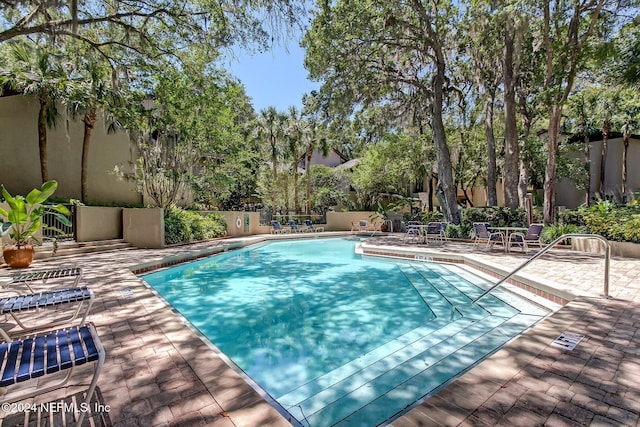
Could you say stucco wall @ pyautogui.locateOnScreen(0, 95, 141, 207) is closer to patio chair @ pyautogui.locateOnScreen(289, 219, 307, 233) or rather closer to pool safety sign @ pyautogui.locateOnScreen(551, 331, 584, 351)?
patio chair @ pyautogui.locateOnScreen(289, 219, 307, 233)

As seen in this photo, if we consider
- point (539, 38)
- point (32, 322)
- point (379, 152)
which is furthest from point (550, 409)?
point (379, 152)

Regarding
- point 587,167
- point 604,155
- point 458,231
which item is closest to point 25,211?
point 458,231

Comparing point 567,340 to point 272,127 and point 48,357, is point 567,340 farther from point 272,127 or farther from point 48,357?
point 272,127

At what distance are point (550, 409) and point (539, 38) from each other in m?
15.3

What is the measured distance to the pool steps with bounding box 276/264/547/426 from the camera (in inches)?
115

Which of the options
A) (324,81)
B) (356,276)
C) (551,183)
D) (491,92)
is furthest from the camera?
(491,92)

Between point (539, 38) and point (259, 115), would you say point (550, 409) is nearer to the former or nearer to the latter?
point (539, 38)

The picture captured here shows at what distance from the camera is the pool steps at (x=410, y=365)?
2930mm

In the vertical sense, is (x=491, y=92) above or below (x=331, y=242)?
above

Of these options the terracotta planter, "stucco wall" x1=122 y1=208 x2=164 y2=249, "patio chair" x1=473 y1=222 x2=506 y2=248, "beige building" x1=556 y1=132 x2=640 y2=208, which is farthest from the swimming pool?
"beige building" x1=556 y1=132 x2=640 y2=208

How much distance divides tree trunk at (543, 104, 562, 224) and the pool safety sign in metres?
10.7

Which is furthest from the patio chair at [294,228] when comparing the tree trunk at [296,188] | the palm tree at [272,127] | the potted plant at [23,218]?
the potted plant at [23,218]

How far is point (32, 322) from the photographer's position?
13.5ft

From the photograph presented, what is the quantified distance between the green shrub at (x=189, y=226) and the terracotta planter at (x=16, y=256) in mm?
5225
